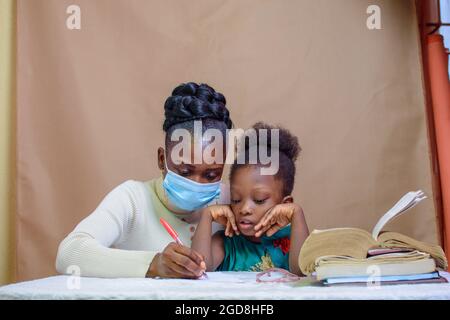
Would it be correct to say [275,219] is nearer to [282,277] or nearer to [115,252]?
[282,277]

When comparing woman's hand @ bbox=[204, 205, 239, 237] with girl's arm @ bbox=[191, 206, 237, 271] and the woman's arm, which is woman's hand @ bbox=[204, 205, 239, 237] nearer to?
girl's arm @ bbox=[191, 206, 237, 271]

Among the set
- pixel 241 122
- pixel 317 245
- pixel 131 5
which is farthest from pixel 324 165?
pixel 131 5

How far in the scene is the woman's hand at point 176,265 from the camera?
138 cm

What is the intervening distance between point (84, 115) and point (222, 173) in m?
0.46

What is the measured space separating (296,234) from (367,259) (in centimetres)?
36

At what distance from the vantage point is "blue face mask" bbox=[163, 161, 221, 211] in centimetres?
155

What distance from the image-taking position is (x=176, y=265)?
54.7 inches

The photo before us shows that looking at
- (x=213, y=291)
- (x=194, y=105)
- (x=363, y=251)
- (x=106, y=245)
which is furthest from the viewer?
(x=194, y=105)

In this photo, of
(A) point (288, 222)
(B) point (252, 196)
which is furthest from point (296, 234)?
(B) point (252, 196)

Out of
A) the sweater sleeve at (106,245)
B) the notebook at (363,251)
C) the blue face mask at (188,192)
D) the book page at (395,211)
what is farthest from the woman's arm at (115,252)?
the book page at (395,211)

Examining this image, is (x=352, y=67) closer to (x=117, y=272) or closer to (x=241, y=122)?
(x=241, y=122)

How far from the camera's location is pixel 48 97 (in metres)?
1.67

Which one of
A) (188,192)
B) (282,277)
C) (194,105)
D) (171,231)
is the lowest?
(282,277)
